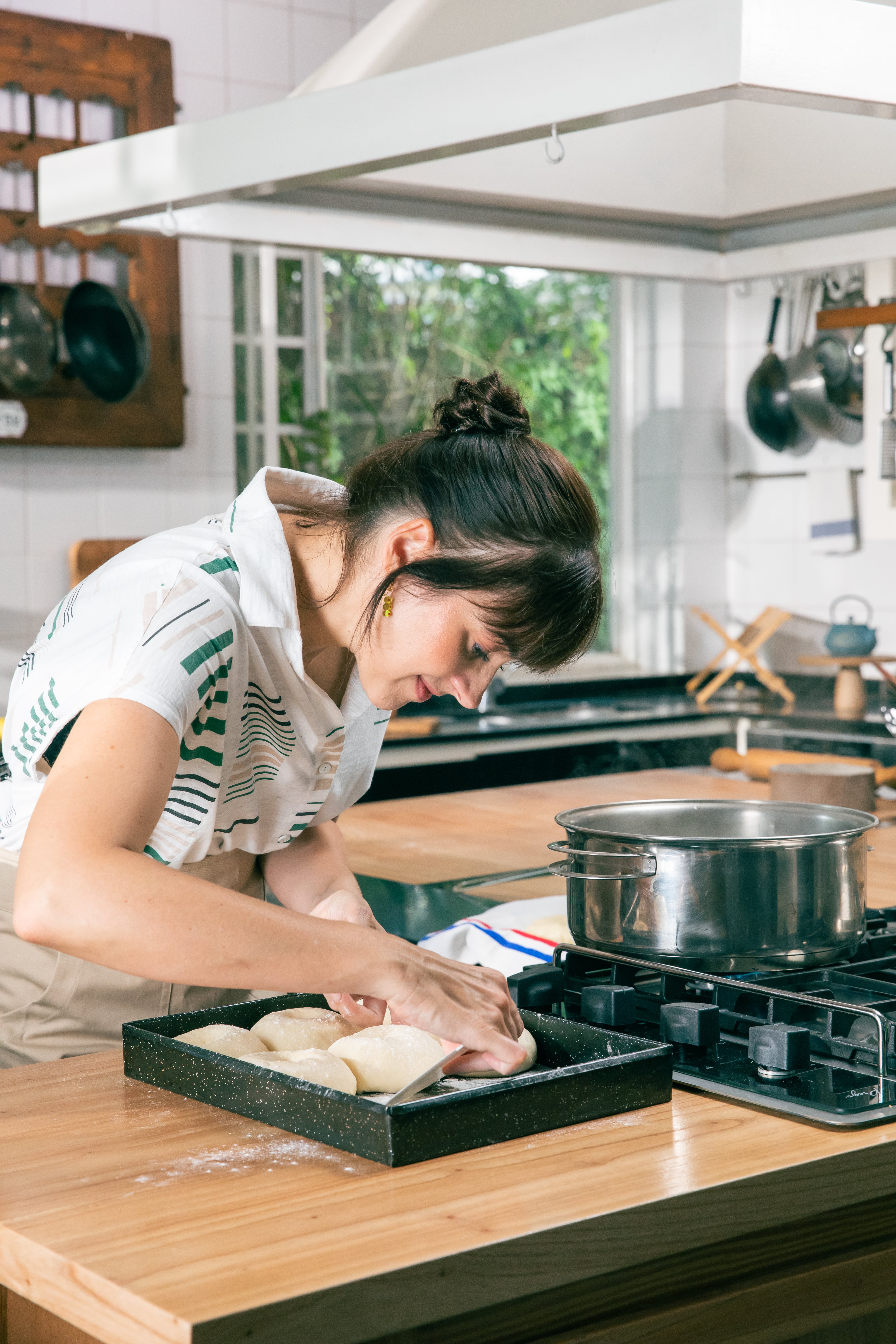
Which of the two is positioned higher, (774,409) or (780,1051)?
(774,409)

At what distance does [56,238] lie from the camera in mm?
3514

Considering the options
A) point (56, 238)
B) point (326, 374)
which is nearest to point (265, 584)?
point (56, 238)

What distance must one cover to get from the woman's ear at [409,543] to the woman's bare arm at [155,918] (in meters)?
0.27

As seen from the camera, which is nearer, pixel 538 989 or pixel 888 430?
pixel 538 989

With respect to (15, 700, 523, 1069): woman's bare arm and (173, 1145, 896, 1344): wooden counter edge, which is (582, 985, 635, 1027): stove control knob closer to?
(15, 700, 523, 1069): woman's bare arm

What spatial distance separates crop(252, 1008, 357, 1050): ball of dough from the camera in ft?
3.53

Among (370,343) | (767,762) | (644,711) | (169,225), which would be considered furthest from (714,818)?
(370,343)

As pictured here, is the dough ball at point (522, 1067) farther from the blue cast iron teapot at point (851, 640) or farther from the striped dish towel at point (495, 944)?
the blue cast iron teapot at point (851, 640)

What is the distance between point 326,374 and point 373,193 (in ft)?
6.74

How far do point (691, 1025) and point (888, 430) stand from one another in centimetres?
245

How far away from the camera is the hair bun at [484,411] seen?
4.03ft

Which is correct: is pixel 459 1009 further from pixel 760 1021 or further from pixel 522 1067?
pixel 760 1021

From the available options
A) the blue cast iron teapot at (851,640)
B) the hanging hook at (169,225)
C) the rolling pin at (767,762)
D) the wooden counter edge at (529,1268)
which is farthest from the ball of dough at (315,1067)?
the blue cast iron teapot at (851,640)

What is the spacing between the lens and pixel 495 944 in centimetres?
143
